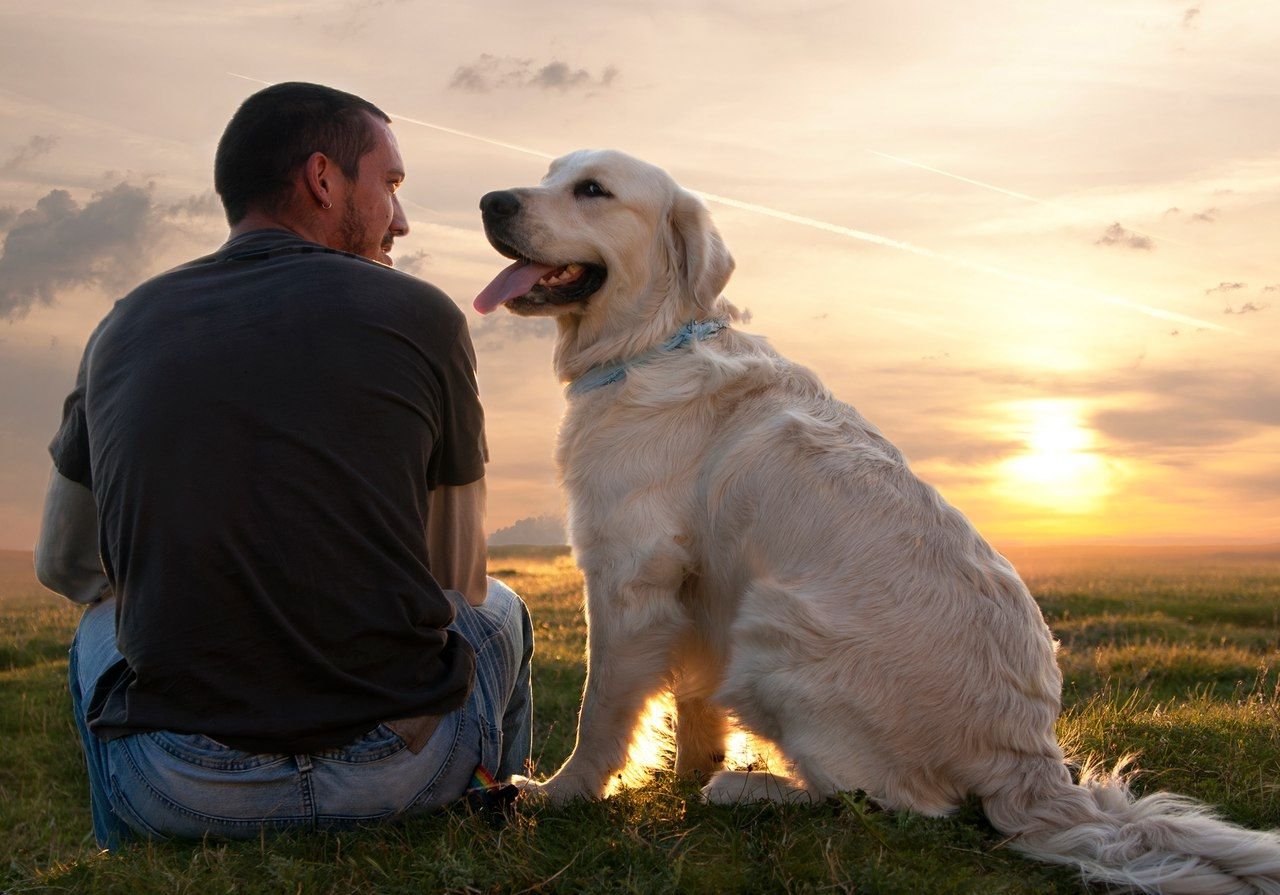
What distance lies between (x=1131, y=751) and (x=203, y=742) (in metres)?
3.73

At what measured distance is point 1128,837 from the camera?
3500 mm

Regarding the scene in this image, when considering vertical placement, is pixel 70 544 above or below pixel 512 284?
below

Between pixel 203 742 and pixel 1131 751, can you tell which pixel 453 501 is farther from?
pixel 1131 751

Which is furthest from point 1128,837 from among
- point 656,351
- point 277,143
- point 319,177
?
point 277,143

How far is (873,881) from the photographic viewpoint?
3.15 metres

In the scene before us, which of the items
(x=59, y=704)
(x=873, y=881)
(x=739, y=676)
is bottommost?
(x=59, y=704)

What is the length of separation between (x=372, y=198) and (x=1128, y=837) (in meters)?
3.21

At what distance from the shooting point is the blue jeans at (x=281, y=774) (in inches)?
133

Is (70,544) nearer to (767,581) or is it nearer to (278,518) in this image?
(278,518)

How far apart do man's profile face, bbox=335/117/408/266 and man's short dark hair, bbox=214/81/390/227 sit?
0.05 meters

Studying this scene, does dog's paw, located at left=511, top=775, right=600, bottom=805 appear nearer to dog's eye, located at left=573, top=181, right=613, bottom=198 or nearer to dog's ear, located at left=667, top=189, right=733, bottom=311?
dog's ear, located at left=667, top=189, right=733, bottom=311

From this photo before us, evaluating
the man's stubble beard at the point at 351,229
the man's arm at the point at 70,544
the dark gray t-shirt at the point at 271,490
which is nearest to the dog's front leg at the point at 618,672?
the dark gray t-shirt at the point at 271,490

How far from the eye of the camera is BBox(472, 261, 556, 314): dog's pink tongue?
473 cm

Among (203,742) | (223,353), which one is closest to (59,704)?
(203,742)
